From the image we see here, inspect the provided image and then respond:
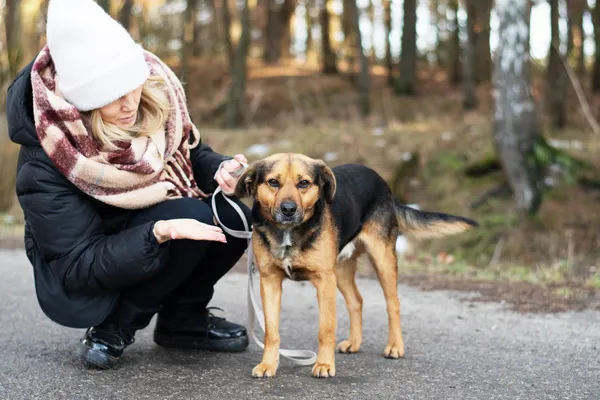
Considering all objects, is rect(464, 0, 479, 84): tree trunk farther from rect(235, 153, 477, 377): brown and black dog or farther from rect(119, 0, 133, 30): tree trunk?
rect(235, 153, 477, 377): brown and black dog

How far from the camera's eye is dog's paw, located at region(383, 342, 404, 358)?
4352mm

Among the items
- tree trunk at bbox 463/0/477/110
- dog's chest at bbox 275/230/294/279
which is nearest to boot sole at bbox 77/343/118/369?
dog's chest at bbox 275/230/294/279

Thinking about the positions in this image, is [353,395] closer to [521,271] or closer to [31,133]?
[31,133]

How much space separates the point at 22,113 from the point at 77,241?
0.73 m

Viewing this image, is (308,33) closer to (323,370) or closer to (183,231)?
(323,370)

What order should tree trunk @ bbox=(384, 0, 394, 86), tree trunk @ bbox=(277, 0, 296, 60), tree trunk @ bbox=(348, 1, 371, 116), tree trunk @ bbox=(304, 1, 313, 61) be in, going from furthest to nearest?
tree trunk @ bbox=(304, 1, 313, 61) → tree trunk @ bbox=(277, 0, 296, 60) → tree trunk @ bbox=(384, 0, 394, 86) → tree trunk @ bbox=(348, 1, 371, 116)

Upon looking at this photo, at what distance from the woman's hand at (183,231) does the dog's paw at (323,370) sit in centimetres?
90

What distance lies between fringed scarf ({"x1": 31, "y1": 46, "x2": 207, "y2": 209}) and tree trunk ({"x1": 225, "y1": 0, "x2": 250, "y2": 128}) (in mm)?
14794

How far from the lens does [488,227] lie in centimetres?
1066

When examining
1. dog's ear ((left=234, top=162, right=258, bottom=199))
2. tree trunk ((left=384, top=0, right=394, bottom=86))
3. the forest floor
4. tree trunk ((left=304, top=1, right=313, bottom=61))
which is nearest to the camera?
dog's ear ((left=234, top=162, right=258, bottom=199))

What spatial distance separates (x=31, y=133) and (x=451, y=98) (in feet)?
68.0

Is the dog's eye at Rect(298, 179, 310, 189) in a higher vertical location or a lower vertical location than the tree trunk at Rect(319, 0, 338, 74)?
lower

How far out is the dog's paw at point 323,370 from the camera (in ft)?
12.7

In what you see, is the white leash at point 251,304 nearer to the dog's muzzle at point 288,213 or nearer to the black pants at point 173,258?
the black pants at point 173,258
